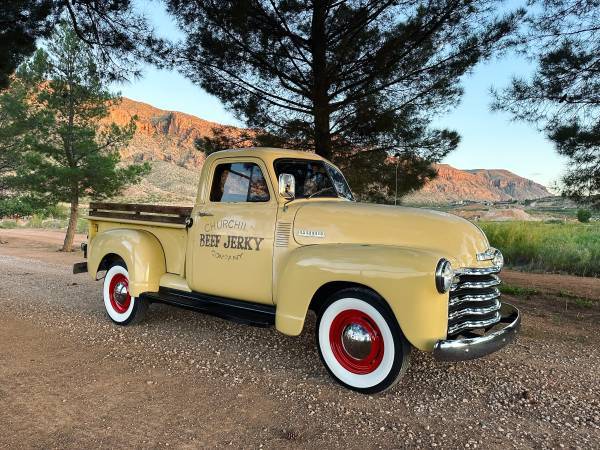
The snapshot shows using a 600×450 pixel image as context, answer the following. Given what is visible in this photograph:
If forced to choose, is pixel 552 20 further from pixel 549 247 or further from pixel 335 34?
pixel 549 247

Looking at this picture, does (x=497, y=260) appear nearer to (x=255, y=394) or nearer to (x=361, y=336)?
(x=361, y=336)

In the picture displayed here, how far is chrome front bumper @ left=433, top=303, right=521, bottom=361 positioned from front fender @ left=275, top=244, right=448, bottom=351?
0.26ft

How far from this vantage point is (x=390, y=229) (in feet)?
12.8

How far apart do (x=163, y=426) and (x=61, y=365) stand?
166cm

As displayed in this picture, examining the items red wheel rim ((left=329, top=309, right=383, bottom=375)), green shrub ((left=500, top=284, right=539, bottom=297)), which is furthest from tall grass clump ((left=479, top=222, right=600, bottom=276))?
red wheel rim ((left=329, top=309, right=383, bottom=375))

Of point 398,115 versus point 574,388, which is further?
point 398,115

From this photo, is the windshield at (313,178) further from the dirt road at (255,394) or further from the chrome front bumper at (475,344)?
Answer: the chrome front bumper at (475,344)

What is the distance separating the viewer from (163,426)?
3094mm

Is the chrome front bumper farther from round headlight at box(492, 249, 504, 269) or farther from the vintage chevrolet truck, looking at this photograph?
round headlight at box(492, 249, 504, 269)

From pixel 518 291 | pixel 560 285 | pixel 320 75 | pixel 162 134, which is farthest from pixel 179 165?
pixel 518 291

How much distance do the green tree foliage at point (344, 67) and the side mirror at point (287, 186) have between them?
435 centimetres

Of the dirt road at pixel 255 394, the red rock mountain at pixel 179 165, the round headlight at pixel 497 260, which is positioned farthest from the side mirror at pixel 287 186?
the red rock mountain at pixel 179 165

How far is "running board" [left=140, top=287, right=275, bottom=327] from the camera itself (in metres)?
4.29

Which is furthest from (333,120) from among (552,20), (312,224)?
(312,224)
